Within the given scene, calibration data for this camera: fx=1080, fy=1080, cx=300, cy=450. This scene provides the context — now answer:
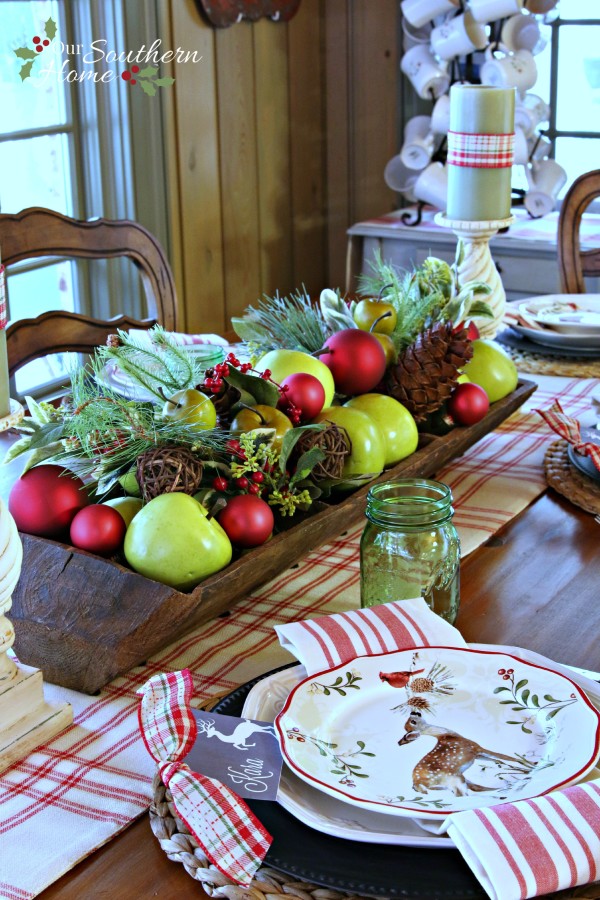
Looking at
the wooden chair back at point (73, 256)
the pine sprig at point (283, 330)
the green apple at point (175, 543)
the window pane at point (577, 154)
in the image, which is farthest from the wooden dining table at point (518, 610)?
the window pane at point (577, 154)

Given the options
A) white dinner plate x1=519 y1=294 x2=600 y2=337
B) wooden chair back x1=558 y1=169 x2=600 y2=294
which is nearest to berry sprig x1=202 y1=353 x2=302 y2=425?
white dinner plate x1=519 y1=294 x2=600 y2=337

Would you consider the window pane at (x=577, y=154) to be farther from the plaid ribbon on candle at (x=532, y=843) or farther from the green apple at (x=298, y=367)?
the plaid ribbon on candle at (x=532, y=843)

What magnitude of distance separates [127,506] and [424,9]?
2260 millimetres

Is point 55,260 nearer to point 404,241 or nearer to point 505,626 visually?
point 404,241

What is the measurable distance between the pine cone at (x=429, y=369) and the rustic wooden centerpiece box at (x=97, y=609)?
1.12 feet

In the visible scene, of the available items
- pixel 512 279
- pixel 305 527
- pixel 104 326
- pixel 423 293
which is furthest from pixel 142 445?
pixel 512 279

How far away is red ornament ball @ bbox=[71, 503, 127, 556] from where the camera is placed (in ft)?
2.82

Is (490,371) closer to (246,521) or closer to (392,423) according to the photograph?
(392,423)

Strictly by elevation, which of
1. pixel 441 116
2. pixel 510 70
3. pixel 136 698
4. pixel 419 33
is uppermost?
pixel 419 33

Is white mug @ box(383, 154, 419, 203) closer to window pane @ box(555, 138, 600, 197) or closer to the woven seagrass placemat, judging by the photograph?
window pane @ box(555, 138, 600, 197)

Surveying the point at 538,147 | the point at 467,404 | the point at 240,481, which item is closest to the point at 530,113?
the point at 538,147

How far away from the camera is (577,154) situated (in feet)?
10.1

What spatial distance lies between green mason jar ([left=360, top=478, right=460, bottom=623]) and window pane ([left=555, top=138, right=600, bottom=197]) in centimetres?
242

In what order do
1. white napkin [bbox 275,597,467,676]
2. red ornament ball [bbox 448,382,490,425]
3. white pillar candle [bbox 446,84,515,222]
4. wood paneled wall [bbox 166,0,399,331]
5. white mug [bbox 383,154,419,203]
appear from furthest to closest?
1. white mug [bbox 383,154,419,203]
2. wood paneled wall [bbox 166,0,399,331]
3. white pillar candle [bbox 446,84,515,222]
4. red ornament ball [bbox 448,382,490,425]
5. white napkin [bbox 275,597,467,676]
